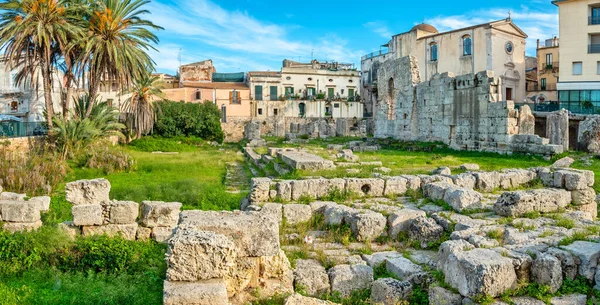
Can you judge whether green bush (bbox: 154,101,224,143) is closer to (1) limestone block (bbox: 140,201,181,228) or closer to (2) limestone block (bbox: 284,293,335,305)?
(1) limestone block (bbox: 140,201,181,228)

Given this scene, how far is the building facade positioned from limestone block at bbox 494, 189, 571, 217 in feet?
169

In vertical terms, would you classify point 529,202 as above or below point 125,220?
above

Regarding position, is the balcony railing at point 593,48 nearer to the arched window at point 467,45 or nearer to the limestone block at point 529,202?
the arched window at point 467,45

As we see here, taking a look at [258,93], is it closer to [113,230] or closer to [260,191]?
[260,191]

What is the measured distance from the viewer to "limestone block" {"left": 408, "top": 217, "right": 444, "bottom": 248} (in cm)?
863

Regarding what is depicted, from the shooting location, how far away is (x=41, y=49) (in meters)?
23.6

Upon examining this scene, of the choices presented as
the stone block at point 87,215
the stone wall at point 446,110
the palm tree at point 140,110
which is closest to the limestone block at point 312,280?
the stone block at point 87,215

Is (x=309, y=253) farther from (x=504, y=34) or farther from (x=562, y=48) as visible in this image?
(x=504, y=34)

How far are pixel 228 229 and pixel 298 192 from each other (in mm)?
5428

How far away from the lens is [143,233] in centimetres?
935

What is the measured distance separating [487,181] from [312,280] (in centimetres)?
722

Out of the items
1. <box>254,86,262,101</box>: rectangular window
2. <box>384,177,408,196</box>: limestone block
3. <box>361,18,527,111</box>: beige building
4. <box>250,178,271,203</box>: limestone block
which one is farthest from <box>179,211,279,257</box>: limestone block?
<box>254,86,262,101</box>: rectangular window

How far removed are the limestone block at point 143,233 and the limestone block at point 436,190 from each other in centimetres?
634

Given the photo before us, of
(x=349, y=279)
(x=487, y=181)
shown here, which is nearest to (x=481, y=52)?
(x=487, y=181)
